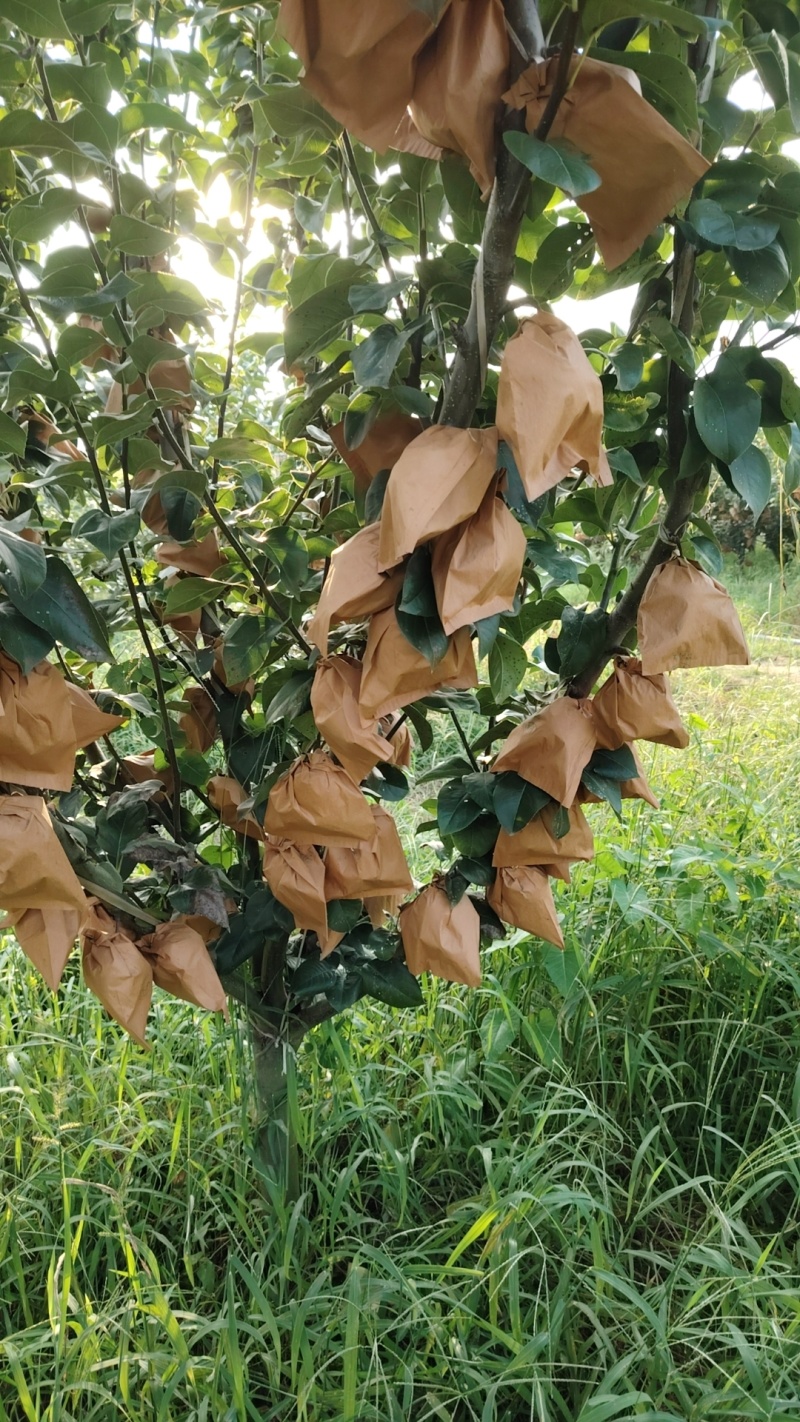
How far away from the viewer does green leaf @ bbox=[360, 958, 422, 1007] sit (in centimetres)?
93

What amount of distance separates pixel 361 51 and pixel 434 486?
20cm

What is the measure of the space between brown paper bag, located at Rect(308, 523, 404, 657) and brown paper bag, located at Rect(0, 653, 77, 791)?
0.21 meters

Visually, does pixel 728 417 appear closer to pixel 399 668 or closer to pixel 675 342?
pixel 675 342

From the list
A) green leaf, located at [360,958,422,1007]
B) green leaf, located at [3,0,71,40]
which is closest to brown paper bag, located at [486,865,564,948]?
green leaf, located at [360,958,422,1007]

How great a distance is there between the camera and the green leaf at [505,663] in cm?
80

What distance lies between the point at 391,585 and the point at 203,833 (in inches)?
24.7

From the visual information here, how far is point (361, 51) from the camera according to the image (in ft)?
1.36

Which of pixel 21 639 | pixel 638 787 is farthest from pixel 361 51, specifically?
pixel 638 787

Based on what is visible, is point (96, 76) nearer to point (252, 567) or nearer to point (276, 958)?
point (252, 567)

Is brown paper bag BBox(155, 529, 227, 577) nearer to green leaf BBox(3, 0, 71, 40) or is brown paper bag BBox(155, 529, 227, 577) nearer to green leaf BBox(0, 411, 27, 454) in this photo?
green leaf BBox(0, 411, 27, 454)

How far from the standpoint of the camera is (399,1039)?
59.1 inches

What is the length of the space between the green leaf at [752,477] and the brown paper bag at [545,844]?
33 cm

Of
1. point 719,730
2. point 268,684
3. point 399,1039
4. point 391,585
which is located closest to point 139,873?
point 268,684

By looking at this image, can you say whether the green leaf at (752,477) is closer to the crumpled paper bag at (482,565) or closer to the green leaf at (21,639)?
the crumpled paper bag at (482,565)
